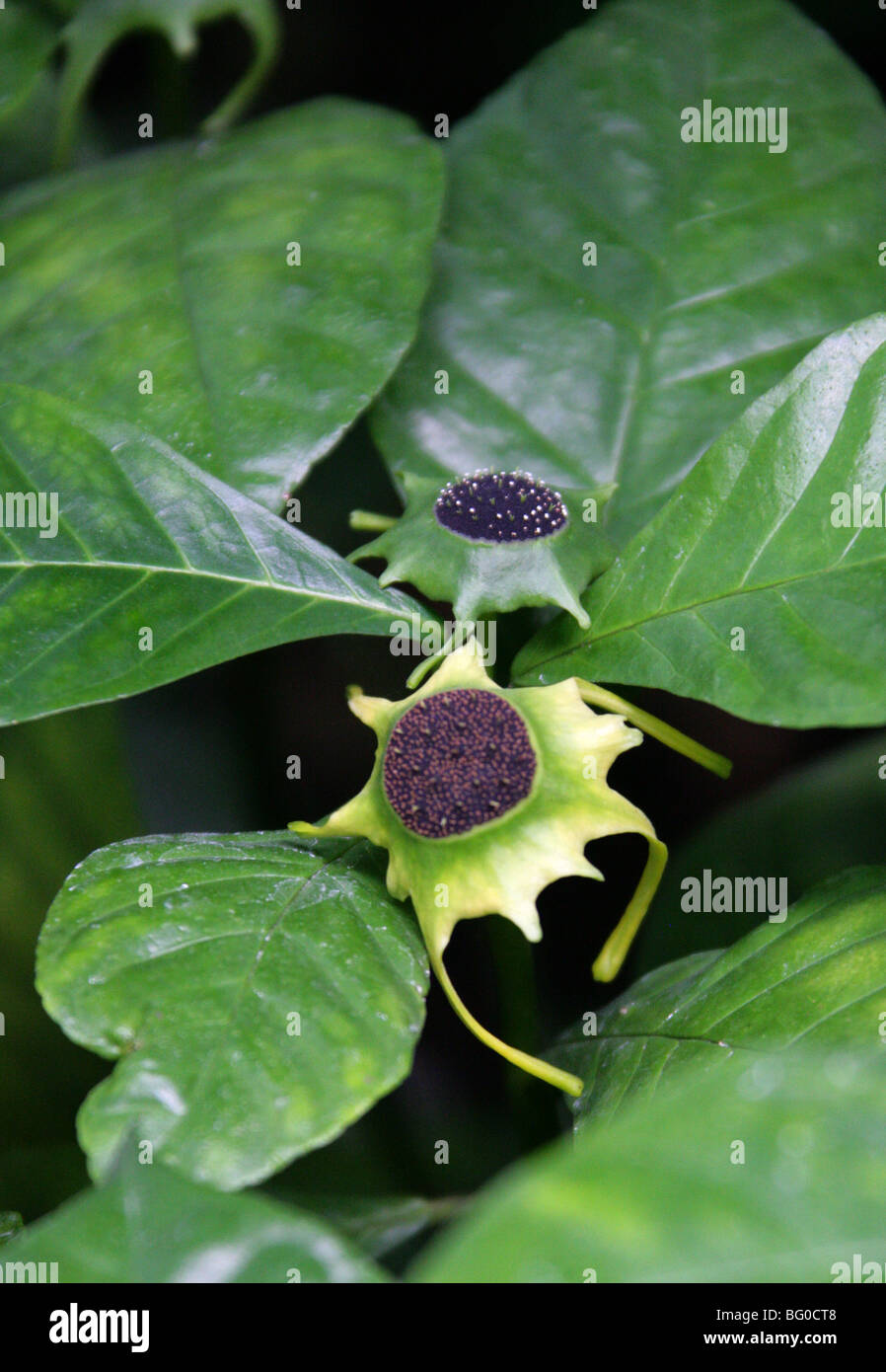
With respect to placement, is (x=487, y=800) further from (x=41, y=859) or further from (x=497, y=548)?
(x=41, y=859)

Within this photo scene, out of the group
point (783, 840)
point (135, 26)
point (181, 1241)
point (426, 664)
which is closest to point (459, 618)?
point (426, 664)

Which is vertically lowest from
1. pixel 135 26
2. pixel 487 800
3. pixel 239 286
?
pixel 487 800

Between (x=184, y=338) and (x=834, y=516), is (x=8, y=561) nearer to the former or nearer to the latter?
(x=184, y=338)

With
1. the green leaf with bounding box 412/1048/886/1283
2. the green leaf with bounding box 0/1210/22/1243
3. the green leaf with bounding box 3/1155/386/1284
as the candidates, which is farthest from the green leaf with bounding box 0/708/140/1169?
the green leaf with bounding box 412/1048/886/1283

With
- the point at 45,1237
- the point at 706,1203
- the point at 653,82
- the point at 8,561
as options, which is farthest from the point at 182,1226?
the point at 653,82

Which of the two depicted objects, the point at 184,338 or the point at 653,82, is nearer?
the point at 184,338

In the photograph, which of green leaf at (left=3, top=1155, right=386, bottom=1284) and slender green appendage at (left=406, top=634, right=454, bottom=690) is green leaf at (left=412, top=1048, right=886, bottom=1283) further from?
slender green appendage at (left=406, top=634, right=454, bottom=690)

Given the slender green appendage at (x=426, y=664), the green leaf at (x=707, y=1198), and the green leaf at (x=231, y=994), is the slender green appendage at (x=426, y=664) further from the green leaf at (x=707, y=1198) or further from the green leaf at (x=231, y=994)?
the green leaf at (x=707, y=1198)
